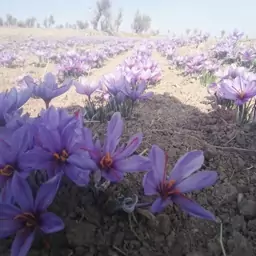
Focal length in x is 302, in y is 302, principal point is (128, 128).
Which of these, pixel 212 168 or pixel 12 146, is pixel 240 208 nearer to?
pixel 212 168

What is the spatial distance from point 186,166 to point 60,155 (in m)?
0.37

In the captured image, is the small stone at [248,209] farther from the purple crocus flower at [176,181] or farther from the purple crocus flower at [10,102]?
the purple crocus flower at [10,102]

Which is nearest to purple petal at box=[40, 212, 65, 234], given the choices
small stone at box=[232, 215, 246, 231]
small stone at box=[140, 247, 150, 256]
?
small stone at box=[140, 247, 150, 256]

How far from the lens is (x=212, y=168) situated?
1.57m

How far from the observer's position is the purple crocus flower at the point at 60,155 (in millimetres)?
807

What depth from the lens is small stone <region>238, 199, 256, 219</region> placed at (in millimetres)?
1273

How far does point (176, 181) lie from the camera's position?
2.87ft

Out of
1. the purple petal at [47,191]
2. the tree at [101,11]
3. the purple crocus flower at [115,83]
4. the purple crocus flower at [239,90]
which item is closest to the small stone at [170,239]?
the purple petal at [47,191]

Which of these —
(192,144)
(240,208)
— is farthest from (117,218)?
(192,144)

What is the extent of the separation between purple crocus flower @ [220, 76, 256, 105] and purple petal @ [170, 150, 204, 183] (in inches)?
38.8

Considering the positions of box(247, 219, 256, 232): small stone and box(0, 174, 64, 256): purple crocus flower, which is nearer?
box(0, 174, 64, 256): purple crocus flower

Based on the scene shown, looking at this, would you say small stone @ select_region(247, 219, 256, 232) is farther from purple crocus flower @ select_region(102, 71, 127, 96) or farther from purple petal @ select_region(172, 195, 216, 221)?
purple crocus flower @ select_region(102, 71, 127, 96)

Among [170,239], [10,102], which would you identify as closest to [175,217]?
[170,239]

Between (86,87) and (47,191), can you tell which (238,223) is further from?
(86,87)
